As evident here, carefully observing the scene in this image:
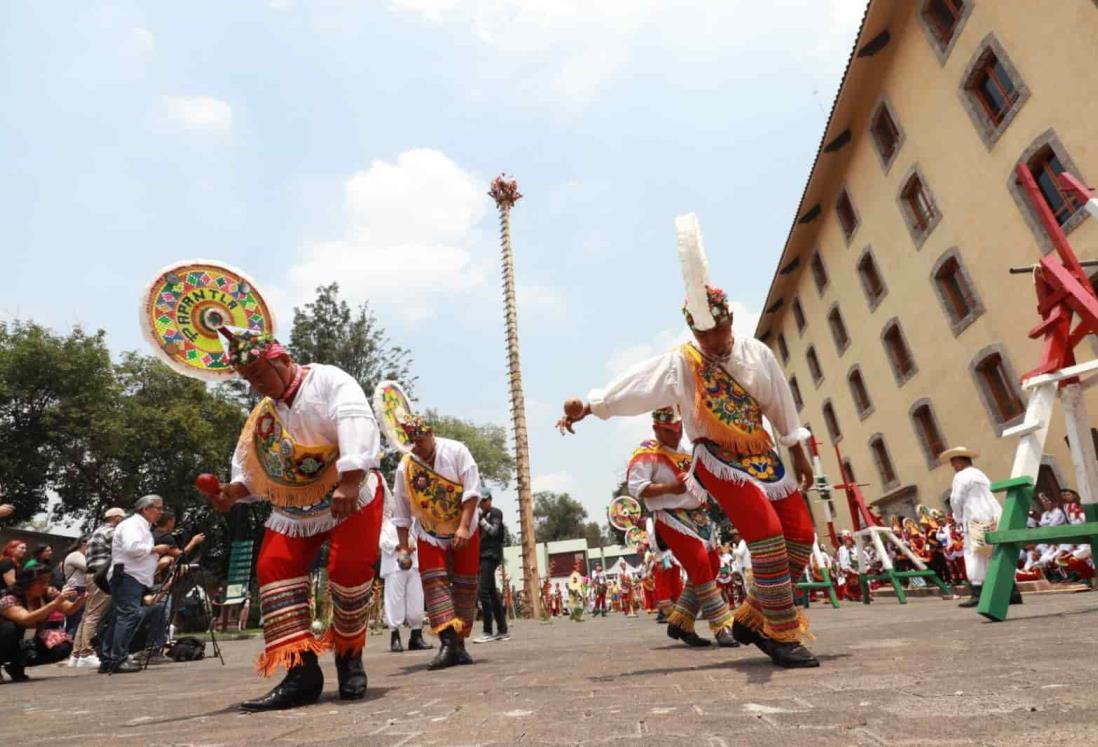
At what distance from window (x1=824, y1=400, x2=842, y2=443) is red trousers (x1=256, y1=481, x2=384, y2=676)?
23.3 metres

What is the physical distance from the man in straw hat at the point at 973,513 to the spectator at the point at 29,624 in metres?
9.60

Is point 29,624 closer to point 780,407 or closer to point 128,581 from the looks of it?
point 128,581

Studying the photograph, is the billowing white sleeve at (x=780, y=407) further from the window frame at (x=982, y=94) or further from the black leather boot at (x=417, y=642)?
the window frame at (x=982, y=94)

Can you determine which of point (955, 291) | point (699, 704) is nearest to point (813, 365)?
point (955, 291)

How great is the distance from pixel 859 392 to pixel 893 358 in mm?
3072

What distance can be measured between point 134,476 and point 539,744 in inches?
1337

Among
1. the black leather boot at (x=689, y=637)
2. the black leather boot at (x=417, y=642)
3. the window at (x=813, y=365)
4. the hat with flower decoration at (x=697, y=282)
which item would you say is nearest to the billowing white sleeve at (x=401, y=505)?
the black leather boot at (x=689, y=637)

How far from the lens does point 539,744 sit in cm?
188

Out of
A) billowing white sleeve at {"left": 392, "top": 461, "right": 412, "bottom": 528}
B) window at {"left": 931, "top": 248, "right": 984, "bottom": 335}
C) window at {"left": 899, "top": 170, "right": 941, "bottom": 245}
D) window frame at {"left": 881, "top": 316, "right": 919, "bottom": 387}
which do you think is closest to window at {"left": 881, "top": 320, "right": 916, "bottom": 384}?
window frame at {"left": 881, "top": 316, "right": 919, "bottom": 387}

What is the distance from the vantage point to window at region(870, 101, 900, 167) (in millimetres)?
17328

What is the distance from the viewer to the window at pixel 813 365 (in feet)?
82.8

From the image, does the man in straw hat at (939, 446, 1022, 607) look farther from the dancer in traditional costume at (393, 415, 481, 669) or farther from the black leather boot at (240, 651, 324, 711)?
the black leather boot at (240, 651, 324, 711)

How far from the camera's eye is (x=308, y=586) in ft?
11.6

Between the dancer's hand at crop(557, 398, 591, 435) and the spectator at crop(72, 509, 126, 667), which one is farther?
the spectator at crop(72, 509, 126, 667)
